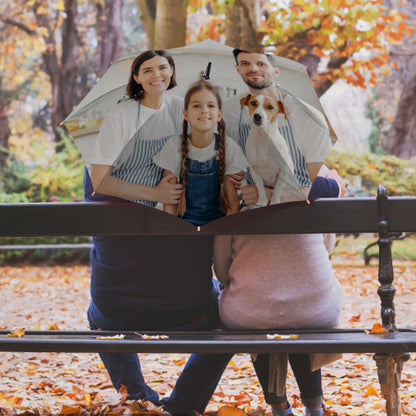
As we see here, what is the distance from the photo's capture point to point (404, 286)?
29.7 feet

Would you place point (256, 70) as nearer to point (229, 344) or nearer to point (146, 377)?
point (229, 344)

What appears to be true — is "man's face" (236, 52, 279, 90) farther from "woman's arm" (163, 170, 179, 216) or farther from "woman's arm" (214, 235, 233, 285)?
"woman's arm" (214, 235, 233, 285)

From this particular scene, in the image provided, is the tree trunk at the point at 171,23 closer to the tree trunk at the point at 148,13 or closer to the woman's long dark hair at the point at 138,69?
the tree trunk at the point at 148,13

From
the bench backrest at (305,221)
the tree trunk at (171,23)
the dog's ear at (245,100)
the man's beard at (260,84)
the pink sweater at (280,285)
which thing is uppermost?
the tree trunk at (171,23)

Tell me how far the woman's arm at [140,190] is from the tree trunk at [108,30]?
20.2 meters

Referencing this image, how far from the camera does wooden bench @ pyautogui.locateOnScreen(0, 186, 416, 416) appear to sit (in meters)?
2.38

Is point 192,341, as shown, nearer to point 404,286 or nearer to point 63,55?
point 404,286

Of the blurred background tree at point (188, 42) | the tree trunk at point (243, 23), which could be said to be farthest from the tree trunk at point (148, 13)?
the tree trunk at point (243, 23)

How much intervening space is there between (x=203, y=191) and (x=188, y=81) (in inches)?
18.2

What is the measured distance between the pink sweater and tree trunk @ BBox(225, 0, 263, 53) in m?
6.18

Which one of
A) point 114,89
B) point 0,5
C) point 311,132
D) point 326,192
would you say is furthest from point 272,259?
point 0,5

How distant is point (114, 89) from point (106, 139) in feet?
0.70

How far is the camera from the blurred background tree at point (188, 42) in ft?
28.6

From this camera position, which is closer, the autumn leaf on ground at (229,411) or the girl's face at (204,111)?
the girl's face at (204,111)
